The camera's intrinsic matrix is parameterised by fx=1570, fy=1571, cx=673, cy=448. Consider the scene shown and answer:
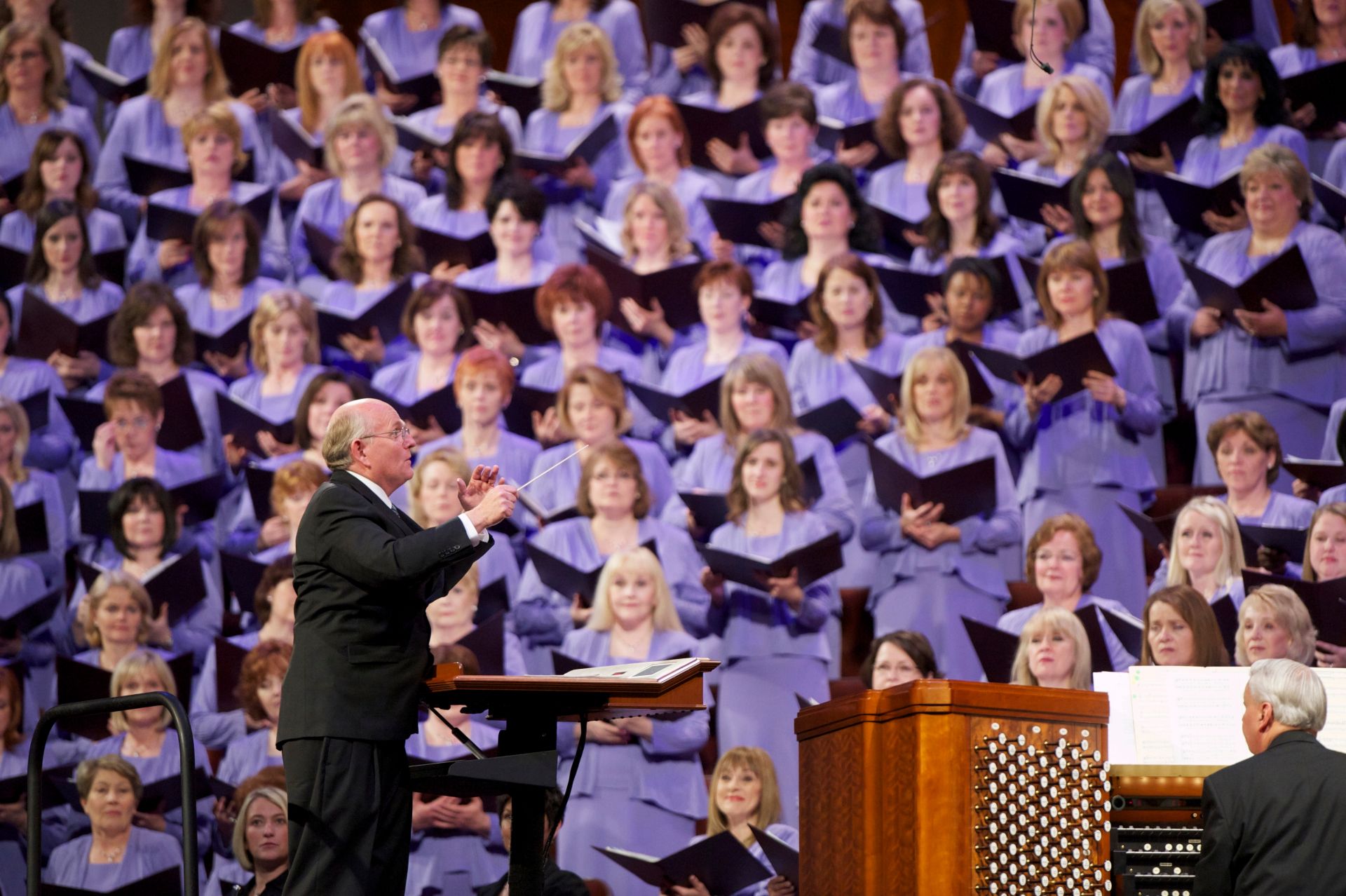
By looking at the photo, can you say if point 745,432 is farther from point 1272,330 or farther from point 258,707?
point 258,707

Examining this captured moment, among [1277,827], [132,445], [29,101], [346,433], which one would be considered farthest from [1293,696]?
[29,101]

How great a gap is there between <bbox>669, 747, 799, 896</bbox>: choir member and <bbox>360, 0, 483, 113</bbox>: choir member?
10.5ft

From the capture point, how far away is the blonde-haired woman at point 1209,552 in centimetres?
511

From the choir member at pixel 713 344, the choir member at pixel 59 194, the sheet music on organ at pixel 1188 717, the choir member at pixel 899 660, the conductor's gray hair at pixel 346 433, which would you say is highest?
the choir member at pixel 59 194

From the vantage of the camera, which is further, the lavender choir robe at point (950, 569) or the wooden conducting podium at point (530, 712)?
the lavender choir robe at point (950, 569)

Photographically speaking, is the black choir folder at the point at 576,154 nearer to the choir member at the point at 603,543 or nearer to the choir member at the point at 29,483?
the choir member at the point at 603,543

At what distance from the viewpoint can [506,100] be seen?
6.61m

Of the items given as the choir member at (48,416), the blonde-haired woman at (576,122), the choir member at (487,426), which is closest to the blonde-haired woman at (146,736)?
the choir member at (48,416)

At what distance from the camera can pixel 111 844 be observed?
18.4 ft

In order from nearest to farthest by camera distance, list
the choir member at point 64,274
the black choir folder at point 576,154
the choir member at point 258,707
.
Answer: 1. the choir member at point 258,707
2. the black choir folder at point 576,154
3. the choir member at point 64,274

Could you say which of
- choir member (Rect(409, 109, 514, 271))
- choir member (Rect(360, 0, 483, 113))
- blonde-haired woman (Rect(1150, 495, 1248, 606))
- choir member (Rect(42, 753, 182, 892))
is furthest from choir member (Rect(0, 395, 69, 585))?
blonde-haired woman (Rect(1150, 495, 1248, 606))

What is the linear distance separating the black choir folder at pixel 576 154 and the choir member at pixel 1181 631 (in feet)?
9.34

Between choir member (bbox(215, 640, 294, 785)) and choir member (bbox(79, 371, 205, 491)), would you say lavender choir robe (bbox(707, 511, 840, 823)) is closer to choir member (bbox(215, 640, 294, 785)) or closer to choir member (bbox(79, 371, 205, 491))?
choir member (bbox(215, 640, 294, 785))

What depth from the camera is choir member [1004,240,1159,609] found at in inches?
214
